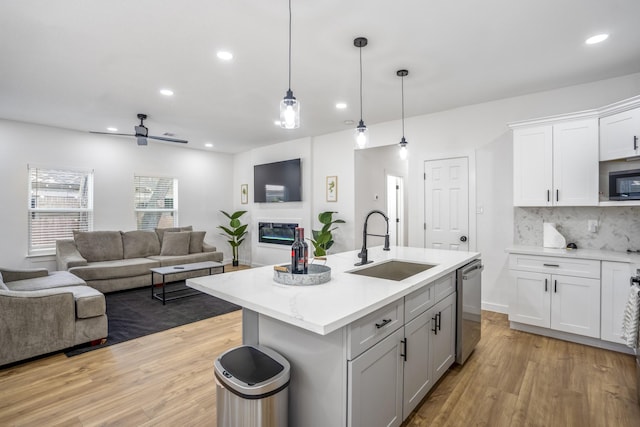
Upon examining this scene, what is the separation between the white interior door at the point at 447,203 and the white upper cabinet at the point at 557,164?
709 mm

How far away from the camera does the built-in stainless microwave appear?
2.85 metres

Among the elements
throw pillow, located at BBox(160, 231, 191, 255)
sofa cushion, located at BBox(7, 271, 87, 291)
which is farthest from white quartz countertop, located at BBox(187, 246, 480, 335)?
throw pillow, located at BBox(160, 231, 191, 255)

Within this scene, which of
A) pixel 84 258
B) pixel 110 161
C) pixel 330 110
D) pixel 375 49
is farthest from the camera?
pixel 110 161

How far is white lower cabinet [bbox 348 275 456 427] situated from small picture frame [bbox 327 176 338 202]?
334 cm

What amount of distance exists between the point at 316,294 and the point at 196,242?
17.4 ft

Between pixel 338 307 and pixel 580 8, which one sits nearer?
pixel 338 307

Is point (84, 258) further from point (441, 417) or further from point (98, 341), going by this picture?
point (441, 417)

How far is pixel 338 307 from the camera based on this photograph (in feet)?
4.52

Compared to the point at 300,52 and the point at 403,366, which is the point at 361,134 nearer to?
the point at 300,52

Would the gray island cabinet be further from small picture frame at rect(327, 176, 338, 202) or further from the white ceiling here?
small picture frame at rect(327, 176, 338, 202)

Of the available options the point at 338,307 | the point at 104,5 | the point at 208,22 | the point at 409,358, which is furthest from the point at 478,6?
the point at 104,5

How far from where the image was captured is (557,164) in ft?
10.8

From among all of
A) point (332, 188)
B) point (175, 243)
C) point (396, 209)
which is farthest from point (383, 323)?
point (396, 209)

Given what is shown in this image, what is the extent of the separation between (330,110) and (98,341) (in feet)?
12.5
